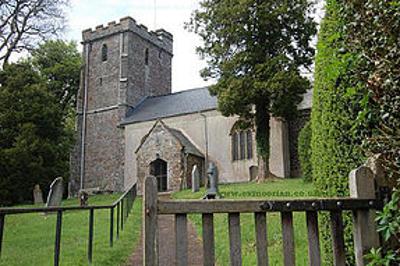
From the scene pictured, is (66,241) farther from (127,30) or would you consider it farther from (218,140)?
(127,30)

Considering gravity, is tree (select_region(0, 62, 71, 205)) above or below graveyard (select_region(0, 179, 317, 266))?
above

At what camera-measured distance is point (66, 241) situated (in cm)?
891

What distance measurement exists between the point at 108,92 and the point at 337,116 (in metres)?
32.2

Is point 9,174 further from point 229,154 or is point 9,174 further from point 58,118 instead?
point 229,154

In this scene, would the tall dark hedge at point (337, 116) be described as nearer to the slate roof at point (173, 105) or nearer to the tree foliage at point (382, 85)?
the tree foliage at point (382, 85)

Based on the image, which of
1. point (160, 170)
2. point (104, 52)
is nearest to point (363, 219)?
point (160, 170)

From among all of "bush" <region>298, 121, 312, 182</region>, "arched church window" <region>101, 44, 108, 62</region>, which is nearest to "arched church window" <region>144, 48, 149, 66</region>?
"arched church window" <region>101, 44, 108, 62</region>

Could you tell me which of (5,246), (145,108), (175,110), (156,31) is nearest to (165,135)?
(175,110)

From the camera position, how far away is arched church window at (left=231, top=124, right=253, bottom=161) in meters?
26.1

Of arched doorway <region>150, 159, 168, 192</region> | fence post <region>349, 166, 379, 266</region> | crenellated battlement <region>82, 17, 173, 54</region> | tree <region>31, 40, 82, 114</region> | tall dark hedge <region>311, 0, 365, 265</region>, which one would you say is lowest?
fence post <region>349, 166, 379, 266</region>

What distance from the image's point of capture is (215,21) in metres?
21.2

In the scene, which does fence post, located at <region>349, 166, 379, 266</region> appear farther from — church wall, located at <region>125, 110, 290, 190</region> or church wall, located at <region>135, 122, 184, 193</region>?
church wall, located at <region>135, 122, 184, 193</region>

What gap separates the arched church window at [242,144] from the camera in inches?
1027

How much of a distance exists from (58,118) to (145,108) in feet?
23.6
